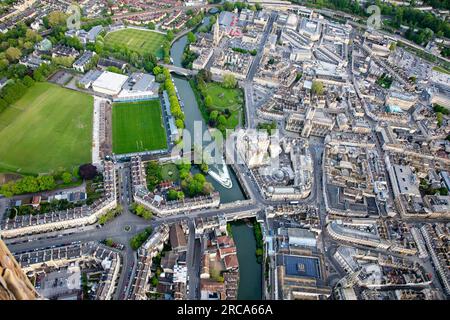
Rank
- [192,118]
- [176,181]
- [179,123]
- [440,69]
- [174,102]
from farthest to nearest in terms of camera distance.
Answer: [440,69] → [192,118] → [174,102] → [179,123] → [176,181]

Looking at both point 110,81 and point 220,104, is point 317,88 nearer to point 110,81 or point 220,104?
point 220,104

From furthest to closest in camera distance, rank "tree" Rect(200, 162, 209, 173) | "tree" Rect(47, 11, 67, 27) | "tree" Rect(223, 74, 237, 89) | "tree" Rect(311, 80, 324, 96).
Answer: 1. "tree" Rect(47, 11, 67, 27)
2. "tree" Rect(223, 74, 237, 89)
3. "tree" Rect(311, 80, 324, 96)
4. "tree" Rect(200, 162, 209, 173)

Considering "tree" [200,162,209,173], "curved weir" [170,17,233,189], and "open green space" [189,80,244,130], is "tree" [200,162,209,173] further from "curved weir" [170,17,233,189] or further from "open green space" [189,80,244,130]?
"open green space" [189,80,244,130]

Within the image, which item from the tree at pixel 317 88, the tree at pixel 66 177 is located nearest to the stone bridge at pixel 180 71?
the tree at pixel 317 88

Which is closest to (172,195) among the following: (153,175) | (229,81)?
(153,175)

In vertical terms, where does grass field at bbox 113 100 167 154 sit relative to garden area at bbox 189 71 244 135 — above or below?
below

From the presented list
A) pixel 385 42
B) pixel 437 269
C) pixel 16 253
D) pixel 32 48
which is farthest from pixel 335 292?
pixel 32 48

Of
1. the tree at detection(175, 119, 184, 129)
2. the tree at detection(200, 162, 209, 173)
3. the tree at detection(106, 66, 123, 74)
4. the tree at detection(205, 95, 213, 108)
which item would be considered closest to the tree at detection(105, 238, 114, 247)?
the tree at detection(200, 162, 209, 173)
